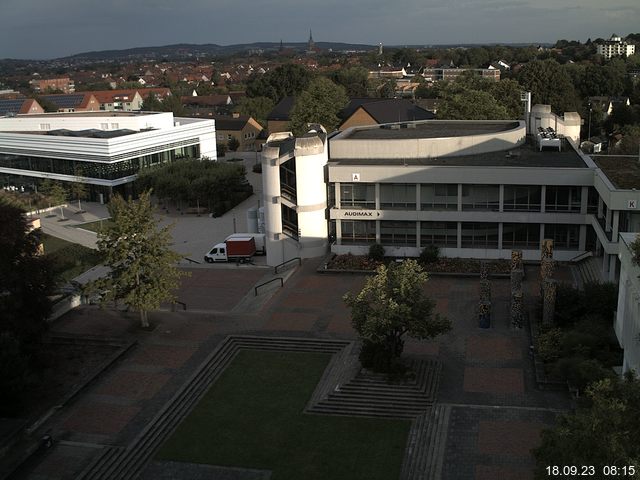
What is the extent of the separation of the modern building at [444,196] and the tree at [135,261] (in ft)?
35.6

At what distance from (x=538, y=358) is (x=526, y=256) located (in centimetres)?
1279

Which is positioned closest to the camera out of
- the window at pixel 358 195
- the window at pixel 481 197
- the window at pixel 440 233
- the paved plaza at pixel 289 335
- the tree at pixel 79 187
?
the paved plaza at pixel 289 335

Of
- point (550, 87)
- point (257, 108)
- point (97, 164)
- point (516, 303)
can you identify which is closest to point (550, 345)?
point (516, 303)

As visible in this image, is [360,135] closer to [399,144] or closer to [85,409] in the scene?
[399,144]

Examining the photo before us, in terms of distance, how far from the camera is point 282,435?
72.6 ft

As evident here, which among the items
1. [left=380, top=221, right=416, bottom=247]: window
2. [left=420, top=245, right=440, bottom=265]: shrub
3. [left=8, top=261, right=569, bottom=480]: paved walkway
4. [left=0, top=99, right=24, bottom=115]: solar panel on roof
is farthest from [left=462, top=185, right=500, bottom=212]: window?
[left=0, top=99, right=24, bottom=115]: solar panel on roof

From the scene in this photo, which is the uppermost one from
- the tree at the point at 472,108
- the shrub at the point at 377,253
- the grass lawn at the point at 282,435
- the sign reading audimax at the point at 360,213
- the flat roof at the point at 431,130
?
the tree at the point at 472,108

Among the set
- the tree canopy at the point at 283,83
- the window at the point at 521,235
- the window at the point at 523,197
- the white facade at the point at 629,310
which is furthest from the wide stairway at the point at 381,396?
the tree canopy at the point at 283,83

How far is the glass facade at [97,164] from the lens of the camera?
6231 cm

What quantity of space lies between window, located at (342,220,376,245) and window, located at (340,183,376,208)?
0.96 m

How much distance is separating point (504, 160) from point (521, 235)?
5187mm

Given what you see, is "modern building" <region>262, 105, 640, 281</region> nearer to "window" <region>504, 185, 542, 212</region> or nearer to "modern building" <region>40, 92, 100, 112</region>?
"window" <region>504, 185, 542, 212</region>

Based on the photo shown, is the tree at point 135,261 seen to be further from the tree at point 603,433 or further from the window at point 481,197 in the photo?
the tree at point 603,433

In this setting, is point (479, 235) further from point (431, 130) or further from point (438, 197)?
point (431, 130)
